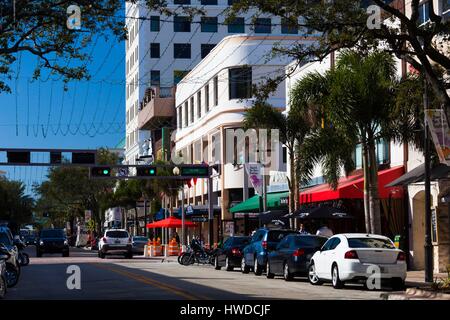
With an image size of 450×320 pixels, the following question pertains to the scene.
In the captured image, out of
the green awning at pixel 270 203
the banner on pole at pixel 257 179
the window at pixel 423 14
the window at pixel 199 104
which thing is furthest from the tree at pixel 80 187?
the window at pixel 423 14

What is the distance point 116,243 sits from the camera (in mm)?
51062

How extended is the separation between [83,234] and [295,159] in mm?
66329

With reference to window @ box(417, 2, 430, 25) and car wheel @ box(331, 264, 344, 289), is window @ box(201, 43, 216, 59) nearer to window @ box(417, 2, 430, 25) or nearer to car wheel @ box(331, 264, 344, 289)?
window @ box(417, 2, 430, 25)

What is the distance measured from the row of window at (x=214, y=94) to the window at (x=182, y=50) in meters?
16.8

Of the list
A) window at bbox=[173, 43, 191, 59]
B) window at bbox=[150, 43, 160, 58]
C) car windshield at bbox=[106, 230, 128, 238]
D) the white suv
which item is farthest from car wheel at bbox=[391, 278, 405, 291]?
window at bbox=[150, 43, 160, 58]

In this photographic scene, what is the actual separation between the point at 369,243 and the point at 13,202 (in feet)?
328

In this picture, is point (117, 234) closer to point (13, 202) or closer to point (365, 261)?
point (365, 261)

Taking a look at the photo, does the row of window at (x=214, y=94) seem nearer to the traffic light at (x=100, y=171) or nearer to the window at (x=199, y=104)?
the window at (x=199, y=104)

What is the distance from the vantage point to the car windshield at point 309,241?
27.6m

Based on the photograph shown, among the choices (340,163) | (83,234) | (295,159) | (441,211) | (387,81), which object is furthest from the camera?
(83,234)

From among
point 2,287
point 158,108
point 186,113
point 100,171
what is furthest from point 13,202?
point 2,287
